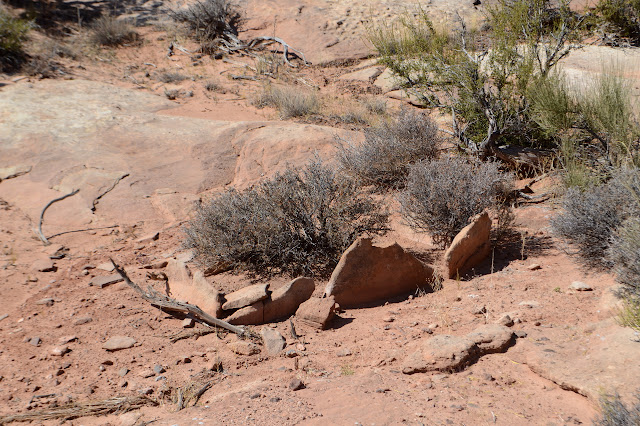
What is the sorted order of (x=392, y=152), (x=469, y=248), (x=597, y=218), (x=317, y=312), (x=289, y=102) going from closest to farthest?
(x=317, y=312)
(x=597, y=218)
(x=469, y=248)
(x=392, y=152)
(x=289, y=102)

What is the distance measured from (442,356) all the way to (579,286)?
1393 millimetres

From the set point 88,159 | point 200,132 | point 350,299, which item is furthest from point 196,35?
point 350,299

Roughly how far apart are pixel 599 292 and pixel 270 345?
2.20 metres

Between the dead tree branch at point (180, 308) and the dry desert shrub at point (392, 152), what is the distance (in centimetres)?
279

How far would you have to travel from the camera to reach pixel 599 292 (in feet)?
12.2

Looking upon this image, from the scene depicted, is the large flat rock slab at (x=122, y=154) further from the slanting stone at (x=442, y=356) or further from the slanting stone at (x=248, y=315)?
the slanting stone at (x=442, y=356)

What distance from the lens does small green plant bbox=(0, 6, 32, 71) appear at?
9.32 meters

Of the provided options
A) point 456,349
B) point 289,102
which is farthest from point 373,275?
point 289,102

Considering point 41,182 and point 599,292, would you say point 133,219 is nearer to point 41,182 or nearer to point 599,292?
point 41,182

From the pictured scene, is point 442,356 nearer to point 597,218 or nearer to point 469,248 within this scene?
point 469,248

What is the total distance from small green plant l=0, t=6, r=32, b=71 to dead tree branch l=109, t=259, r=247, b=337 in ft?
22.7

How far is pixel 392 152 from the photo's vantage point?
618 centimetres

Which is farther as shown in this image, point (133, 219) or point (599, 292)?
point (133, 219)

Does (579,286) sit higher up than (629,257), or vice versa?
(629,257)
